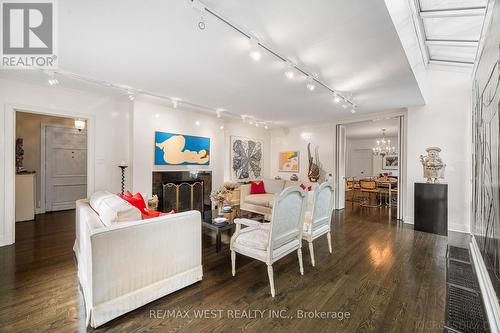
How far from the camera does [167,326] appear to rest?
5.49 feet

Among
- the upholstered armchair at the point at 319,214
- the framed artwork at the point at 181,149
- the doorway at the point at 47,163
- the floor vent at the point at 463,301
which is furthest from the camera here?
the framed artwork at the point at 181,149

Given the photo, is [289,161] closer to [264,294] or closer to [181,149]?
[181,149]

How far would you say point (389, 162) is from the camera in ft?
33.2

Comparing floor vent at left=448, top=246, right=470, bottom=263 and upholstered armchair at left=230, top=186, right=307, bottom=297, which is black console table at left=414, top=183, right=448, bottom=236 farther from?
upholstered armchair at left=230, top=186, right=307, bottom=297

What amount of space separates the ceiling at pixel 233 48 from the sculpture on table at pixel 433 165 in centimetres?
106

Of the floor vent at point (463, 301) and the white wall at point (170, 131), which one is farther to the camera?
the white wall at point (170, 131)

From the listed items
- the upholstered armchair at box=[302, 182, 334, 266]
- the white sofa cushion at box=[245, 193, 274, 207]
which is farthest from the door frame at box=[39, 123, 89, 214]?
the upholstered armchair at box=[302, 182, 334, 266]

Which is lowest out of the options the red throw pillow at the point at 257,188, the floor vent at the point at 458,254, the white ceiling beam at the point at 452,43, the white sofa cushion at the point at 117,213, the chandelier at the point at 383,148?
the floor vent at the point at 458,254

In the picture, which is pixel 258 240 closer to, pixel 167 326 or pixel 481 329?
pixel 167 326

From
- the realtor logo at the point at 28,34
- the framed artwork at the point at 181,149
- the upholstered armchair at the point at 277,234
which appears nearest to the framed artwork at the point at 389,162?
the framed artwork at the point at 181,149

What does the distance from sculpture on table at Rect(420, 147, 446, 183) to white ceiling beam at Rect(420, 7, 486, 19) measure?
2352 millimetres

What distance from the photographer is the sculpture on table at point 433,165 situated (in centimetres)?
406

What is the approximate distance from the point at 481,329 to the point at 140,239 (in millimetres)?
2642

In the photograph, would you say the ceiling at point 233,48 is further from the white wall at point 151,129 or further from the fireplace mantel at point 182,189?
the fireplace mantel at point 182,189
